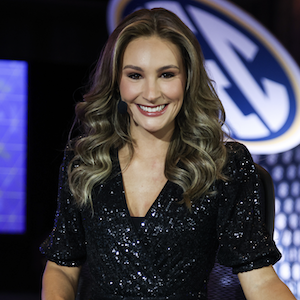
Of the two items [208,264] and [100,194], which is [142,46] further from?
[208,264]

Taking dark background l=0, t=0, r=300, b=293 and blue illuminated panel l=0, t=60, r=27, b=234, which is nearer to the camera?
dark background l=0, t=0, r=300, b=293

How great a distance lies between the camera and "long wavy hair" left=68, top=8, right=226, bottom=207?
1221 mm

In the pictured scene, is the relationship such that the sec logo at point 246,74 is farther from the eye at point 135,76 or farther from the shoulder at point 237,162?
the eye at point 135,76

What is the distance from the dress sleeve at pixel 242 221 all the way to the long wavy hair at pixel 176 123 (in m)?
0.05

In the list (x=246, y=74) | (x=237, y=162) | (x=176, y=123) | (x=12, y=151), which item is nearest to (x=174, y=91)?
(x=176, y=123)

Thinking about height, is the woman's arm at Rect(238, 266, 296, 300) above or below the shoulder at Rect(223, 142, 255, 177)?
below

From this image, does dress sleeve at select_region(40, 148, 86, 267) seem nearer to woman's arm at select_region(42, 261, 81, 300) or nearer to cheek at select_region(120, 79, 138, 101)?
woman's arm at select_region(42, 261, 81, 300)

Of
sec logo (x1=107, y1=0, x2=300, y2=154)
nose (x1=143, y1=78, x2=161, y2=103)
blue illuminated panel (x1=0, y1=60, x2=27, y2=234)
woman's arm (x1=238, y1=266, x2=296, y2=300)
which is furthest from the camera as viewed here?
blue illuminated panel (x1=0, y1=60, x2=27, y2=234)

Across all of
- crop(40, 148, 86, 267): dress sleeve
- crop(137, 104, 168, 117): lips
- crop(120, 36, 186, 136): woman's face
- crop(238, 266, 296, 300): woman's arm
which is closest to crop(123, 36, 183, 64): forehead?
crop(120, 36, 186, 136): woman's face

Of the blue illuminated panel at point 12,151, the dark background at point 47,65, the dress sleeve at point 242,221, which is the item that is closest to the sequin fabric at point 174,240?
the dress sleeve at point 242,221

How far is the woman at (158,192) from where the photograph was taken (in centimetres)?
118

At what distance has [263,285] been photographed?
3.64 feet

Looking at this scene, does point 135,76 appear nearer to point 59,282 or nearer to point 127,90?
point 127,90

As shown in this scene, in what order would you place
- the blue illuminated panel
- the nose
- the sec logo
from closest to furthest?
the nose < the sec logo < the blue illuminated panel
